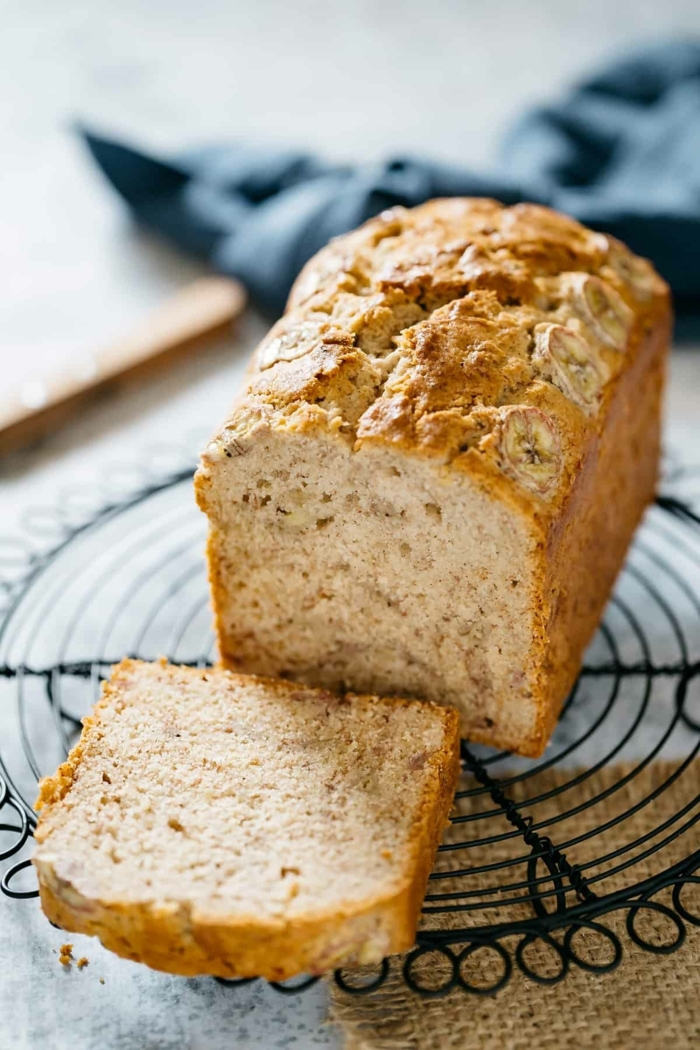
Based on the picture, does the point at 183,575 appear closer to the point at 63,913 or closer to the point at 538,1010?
the point at 63,913

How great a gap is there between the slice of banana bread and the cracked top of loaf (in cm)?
69

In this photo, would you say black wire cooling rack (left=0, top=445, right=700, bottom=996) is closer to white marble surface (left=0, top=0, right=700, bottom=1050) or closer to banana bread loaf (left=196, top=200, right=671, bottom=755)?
banana bread loaf (left=196, top=200, right=671, bottom=755)

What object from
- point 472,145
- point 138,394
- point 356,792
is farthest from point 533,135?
point 356,792

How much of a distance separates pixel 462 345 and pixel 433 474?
1.36 ft

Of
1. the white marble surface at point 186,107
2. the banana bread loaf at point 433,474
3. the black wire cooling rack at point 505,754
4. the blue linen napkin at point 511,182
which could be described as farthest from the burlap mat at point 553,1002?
the blue linen napkin at point 511,182

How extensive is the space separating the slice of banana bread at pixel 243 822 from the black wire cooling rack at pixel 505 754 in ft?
0.46

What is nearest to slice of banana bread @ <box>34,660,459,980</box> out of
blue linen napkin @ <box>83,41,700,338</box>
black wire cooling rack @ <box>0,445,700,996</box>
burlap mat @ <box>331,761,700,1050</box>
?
black wire cooling rack @ <box>0,445,700,996</box>

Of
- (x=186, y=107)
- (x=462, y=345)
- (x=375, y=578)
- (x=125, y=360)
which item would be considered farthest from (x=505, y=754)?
(x=186, y=107)

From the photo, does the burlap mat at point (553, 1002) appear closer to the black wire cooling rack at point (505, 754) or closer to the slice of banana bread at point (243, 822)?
the black wire cooling rack at point (505, 754)

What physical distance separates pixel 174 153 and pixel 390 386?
343 cm

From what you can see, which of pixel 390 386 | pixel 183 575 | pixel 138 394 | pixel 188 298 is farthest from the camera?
pixel 188 298

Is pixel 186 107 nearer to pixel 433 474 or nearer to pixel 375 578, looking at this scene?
pixel 375 578

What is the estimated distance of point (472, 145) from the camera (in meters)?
6.36

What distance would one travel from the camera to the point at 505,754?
303 cm
